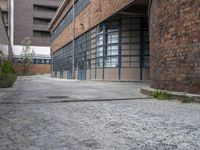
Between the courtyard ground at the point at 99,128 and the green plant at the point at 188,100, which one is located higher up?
the green plant at the point at 188,100

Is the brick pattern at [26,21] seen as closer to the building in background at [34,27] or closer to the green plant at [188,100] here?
the building in background at [34,27]

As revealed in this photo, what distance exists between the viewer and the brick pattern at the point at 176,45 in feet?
26.6

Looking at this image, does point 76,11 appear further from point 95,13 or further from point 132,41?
point 132,41

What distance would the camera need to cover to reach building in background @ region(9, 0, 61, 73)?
61.4 metres

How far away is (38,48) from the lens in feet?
211

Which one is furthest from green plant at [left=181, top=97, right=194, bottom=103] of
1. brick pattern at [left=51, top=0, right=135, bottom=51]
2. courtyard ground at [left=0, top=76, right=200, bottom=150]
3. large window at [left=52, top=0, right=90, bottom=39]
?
large window at [left=52, top=0, right=90, bottom=39]

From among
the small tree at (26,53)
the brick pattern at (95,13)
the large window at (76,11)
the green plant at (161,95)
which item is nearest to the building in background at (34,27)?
the small tree at (26,53)

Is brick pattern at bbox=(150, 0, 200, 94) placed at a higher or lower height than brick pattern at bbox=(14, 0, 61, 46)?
lower

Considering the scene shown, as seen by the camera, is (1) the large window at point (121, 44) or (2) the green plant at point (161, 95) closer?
(2) the green plant at point (161, 95)

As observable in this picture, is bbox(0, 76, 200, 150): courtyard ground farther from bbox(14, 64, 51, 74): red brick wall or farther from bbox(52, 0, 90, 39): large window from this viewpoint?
bbox(14, 64, 51, 74): red brick wall

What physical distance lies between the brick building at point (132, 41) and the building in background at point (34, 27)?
19.6 m

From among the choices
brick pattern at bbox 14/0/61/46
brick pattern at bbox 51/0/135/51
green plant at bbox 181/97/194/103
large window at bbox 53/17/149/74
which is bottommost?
green plant at bbox 181/97/194/103

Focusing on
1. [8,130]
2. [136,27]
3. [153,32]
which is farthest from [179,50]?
[136,27]

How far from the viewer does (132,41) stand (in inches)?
766
